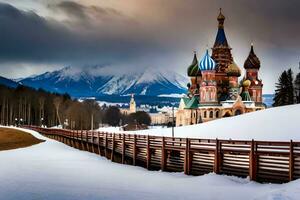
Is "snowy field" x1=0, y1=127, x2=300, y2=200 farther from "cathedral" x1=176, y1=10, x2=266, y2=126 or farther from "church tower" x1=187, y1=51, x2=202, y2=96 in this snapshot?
"church tower" x1=187, y1=51, x2=202, y2=96

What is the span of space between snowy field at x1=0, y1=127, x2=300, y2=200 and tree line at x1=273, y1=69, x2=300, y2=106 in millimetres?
89550

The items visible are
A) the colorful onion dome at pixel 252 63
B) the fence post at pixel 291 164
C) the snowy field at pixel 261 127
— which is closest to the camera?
the fence post at pixel 291 164

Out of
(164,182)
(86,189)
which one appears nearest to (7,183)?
(86,189)

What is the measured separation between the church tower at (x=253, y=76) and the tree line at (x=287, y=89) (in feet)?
26.0

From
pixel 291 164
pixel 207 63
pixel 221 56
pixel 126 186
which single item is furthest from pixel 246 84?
pixel 291 164

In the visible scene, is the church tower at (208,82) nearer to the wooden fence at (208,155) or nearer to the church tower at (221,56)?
the church tower at (221,56)

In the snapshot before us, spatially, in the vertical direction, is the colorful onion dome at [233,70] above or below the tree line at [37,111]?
above

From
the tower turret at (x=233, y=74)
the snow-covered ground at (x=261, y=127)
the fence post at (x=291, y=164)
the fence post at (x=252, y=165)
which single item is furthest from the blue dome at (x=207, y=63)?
the fence post at (x=291, y=164)

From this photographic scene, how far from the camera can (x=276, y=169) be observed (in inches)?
919

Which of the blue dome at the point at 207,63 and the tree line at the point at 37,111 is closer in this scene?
the blue dome at the point at 207,63

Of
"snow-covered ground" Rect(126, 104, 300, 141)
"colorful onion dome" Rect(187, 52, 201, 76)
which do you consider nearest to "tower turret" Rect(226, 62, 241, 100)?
"colorful onion dome" Rect(187, 52, 201, 76)

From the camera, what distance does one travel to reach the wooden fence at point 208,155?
22781 millimetres

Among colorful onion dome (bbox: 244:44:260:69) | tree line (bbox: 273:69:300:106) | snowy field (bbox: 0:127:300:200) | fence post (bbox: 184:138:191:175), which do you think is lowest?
snowy field (bbox: 0:127:300:200)

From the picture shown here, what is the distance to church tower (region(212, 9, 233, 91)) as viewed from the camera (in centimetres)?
12781
